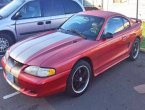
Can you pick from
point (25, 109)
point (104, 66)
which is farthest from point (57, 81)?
point (104, 66)

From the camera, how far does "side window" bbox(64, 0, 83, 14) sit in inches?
329

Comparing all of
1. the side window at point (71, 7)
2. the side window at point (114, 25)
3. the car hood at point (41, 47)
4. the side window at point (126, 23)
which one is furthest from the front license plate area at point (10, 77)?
the side window at point (71, 7)

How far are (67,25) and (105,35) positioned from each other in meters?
1.06

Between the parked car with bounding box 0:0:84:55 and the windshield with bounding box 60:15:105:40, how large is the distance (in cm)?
171

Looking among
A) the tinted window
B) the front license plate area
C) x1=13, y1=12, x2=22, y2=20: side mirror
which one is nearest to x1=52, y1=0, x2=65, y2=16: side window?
the tinted window

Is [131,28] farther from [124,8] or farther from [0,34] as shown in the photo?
[124,8]

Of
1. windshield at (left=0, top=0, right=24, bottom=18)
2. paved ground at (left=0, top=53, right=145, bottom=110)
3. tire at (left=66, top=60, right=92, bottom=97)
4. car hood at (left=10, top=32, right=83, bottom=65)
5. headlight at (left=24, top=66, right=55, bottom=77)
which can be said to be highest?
windshield at (left=0, top=0, right=24, bottom=18)

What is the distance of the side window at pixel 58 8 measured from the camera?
26.5ft

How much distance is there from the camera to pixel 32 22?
24.8 ft

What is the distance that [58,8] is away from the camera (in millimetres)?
8188

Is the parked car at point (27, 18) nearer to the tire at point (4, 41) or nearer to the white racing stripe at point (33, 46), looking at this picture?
the tire at point (4, 41)

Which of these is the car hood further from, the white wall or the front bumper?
the white wall

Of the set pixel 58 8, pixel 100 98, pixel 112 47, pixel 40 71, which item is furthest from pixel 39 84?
pixel 58 8

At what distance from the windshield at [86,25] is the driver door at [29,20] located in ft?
5.55
